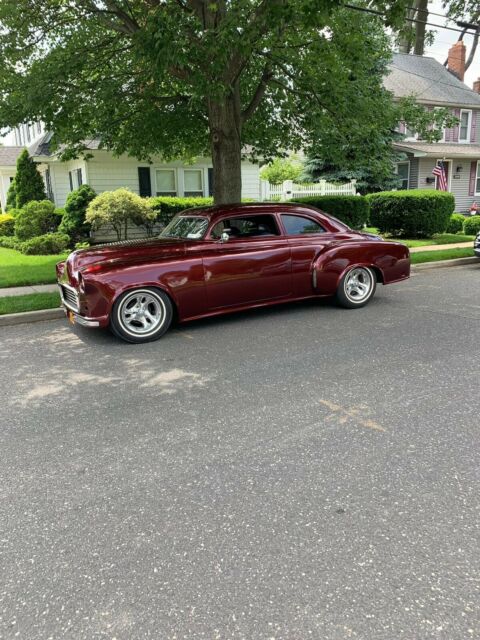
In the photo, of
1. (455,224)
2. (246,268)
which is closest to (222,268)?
(246,268)

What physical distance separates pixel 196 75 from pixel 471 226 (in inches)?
564

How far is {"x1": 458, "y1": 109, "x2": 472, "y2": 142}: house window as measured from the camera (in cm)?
2845

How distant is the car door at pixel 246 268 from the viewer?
6.75 metres

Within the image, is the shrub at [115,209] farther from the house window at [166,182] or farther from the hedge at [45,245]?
the house window at [166,182]

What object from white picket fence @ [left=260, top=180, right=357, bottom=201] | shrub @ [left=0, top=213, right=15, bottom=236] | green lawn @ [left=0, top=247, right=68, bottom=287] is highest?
white picket fence @ [left=260, top=180, right=357, bottom=201]

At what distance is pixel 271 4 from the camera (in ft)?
21.7

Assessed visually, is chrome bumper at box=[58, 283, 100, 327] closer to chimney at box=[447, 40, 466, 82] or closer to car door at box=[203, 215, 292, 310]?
car door at box=[203, 215, 292, 310]

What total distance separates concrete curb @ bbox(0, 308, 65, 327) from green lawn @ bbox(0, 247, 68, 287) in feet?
8.22

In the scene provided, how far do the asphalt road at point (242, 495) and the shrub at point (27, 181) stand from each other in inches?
667

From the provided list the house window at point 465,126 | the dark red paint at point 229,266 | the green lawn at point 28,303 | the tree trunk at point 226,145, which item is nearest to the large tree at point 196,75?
the tree trunk at point 226,145

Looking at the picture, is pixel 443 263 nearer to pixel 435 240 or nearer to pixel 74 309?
pixel 435 240

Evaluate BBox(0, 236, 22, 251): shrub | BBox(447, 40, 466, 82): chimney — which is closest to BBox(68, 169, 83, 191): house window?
BBox(0, 236, 22, 251): shrub

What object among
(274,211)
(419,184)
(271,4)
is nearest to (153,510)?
Answer: (274,211)

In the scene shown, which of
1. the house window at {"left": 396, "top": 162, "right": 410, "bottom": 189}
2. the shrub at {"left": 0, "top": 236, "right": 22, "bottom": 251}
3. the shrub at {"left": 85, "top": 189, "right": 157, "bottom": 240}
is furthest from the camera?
the house window at {"left": 396, "top": 162, "right": 410, "bottom": 189}
